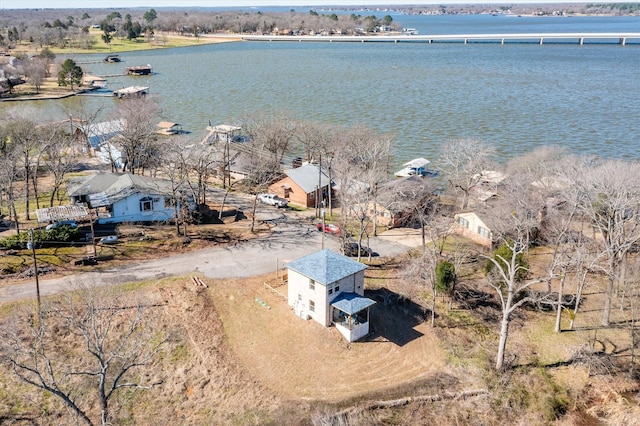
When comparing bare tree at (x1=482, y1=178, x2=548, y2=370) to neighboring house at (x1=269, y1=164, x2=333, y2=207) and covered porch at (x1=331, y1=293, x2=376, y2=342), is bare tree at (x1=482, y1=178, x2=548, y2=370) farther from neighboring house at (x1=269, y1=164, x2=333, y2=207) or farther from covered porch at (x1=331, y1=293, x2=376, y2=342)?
neighboring house at (x1=269, y1=164, x2=333, y2=207)

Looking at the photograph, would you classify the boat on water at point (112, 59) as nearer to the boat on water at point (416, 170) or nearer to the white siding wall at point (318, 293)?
the boat on water at point (416, 170)

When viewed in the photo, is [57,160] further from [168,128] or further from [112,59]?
[112,59]

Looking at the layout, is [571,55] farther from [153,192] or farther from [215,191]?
[153,192]

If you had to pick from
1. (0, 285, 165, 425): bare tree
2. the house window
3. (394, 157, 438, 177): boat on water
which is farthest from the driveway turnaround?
(394, 157, 438, 177): boat on water

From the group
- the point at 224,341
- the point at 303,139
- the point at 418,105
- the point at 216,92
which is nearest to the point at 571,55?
the point at 418,105

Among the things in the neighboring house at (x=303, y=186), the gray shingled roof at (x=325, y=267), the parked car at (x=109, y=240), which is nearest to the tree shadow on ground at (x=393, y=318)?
the gray shingled roof at (x=325, y=267)

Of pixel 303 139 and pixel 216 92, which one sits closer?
pixel 303 139

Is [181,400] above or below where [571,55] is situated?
below
